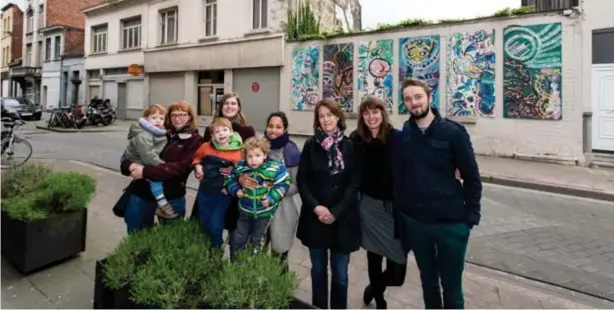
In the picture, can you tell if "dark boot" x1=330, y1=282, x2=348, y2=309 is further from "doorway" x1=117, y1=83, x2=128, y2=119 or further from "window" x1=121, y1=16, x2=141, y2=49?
"doorway" x1=117, y1=83, x2=128, y2=119

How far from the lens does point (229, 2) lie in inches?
803

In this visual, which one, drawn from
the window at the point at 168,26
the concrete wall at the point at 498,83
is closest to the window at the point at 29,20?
the window at the point at 168,26

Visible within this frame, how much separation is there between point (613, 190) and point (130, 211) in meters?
8.94

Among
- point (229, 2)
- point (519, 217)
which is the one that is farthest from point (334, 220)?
point (229, 2)

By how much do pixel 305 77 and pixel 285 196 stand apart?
47.8ft

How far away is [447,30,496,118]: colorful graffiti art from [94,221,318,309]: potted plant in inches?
455

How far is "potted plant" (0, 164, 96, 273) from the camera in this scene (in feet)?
12.2

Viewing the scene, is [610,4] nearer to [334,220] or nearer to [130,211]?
[334,220]

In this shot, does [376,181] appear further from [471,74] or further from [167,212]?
[471,74]

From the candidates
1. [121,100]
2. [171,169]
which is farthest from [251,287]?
[121,100]

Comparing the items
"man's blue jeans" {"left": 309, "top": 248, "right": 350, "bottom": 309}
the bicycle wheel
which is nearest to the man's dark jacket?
"man's blue jeans" {"left": 309, "top": 248, "right": 350, "bottom": 309}

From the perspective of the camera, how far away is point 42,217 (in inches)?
147

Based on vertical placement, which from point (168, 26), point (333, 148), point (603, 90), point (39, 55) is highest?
point (39, 55)

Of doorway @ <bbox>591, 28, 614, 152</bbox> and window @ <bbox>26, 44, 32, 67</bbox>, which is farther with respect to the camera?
window @ <bbox>26, 44, 32, 67</bbox>
